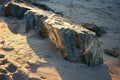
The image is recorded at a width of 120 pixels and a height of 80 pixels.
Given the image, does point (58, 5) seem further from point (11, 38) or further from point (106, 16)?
point (11, 38)

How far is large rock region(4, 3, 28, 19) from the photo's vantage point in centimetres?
717

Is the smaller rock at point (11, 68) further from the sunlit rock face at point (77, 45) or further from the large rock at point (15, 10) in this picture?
the large rock at point (15, 10)

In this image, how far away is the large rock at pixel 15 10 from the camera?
23.5 feet

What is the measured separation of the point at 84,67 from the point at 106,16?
19.0 ft

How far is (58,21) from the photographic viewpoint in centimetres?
523

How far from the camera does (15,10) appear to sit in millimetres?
7395

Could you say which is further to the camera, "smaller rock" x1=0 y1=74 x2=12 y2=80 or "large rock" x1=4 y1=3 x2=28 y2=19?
"large rock" x1=4 y1=3 x2=28 y2=19

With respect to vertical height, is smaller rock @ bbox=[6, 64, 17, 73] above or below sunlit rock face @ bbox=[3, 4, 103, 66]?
below

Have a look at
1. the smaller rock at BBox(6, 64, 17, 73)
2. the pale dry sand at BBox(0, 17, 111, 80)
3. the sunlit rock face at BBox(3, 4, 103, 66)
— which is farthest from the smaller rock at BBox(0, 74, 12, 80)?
the sunlit rock face at BBox(3, 4, 103, 66)

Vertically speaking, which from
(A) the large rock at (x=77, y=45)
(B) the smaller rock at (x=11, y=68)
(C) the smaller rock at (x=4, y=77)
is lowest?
(C) the smaller rock at (x=4, y=77)

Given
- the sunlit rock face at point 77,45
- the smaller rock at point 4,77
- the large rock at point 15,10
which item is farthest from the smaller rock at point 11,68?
the large rock at point 15,10

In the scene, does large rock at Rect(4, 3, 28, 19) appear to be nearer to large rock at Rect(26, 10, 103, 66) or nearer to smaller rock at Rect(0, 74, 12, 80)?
large rock at Rect(26, 10, 103, 66)

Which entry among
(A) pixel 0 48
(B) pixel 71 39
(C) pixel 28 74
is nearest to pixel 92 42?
(B) pixel 71 39

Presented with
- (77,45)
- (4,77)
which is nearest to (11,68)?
(4,77)
